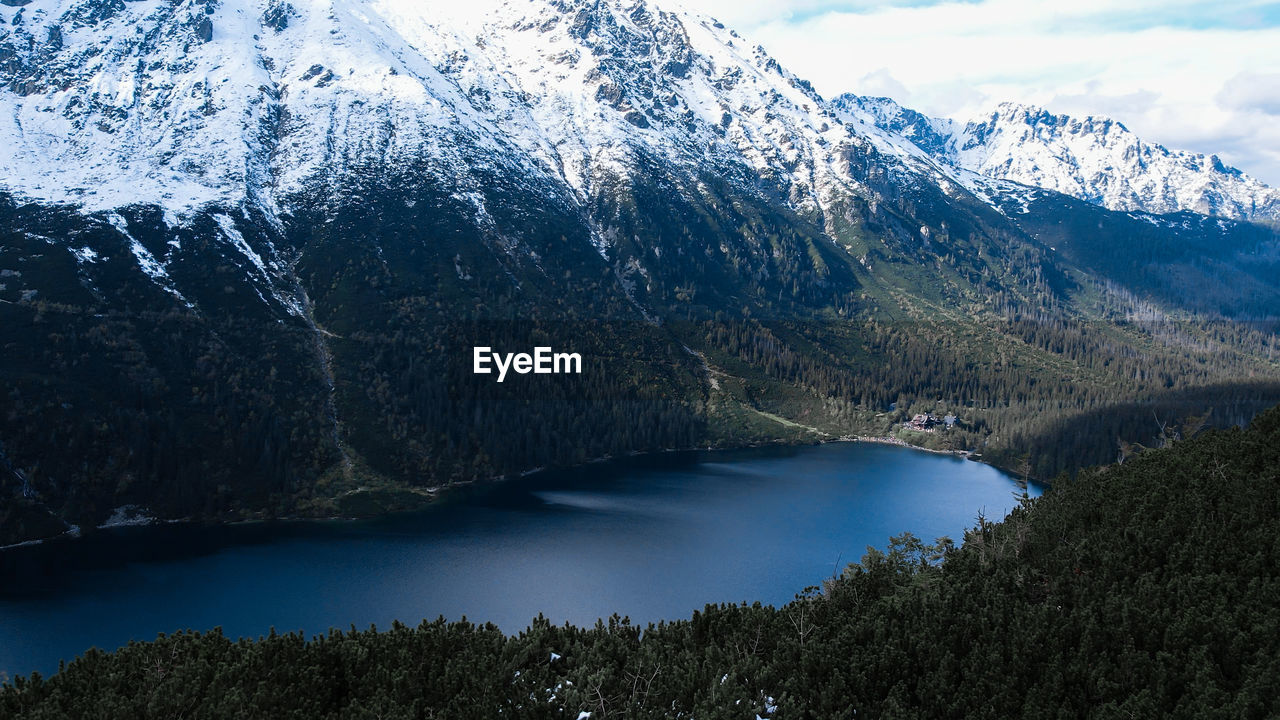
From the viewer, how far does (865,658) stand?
45.3m

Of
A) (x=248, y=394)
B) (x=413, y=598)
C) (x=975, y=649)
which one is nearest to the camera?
(x=975, y=649)

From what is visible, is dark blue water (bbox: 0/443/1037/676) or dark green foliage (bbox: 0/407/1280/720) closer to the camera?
dark green foliage (bbox: 0/407/1280/720)

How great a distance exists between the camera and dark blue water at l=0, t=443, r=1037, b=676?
337ft

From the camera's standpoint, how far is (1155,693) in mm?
41406

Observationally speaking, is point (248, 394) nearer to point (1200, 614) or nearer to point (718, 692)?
point (718, 692)

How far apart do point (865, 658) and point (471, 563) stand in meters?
87.8

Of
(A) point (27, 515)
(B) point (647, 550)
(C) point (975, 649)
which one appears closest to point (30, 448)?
(A) point (27, 515)

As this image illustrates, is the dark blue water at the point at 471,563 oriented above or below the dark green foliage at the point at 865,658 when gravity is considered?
below

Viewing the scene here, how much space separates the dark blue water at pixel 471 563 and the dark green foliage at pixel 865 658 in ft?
165

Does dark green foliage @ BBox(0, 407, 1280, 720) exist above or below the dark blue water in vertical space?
above

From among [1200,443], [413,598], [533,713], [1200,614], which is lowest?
[413,598]

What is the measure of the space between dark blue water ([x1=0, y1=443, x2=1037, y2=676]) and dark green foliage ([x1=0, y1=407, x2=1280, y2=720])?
50160mm

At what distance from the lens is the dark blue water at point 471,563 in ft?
337

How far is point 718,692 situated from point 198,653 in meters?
29.1
